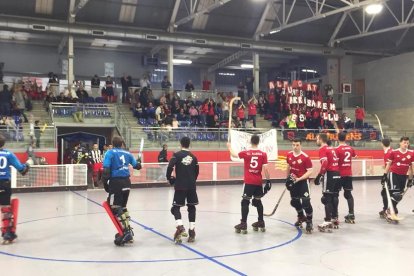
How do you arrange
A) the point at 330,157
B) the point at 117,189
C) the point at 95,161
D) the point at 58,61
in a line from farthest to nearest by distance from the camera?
the point at 58,61 < the point at 95,161 < the point at 330,157 < the point at 117,189

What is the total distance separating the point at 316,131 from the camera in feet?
82.4


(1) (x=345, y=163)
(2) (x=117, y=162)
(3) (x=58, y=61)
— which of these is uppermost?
(3) (x=58, y=61)

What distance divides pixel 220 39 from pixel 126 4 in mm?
5919

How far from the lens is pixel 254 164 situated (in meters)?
8.78

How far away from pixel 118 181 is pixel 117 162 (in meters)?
0.32

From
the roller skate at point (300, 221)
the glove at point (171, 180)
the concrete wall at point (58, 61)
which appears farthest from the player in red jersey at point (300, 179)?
the concrete wall at point (58, 61)

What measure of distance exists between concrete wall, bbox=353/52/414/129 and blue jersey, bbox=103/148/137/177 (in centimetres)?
2552

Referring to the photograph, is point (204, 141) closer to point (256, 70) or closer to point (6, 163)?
point (256, 70)

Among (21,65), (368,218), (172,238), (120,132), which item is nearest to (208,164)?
(120,132)

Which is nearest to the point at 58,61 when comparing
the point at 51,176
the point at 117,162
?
the point at 51,176

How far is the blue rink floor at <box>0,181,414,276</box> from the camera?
629cm

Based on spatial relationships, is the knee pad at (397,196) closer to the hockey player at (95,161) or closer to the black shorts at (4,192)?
the black shorts at (4,192)

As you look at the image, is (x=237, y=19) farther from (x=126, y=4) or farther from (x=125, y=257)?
(x=125, y=257)

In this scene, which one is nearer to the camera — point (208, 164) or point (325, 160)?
point (325, 160)
